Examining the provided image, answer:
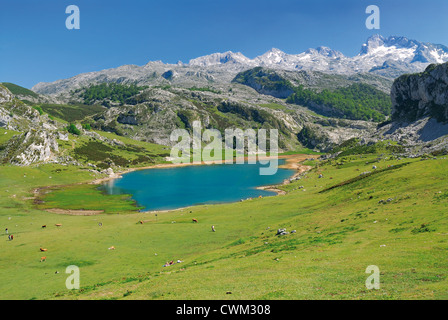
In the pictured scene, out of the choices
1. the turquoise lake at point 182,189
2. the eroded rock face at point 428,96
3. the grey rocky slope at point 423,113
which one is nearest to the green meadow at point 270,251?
the turquoise lake at point 182,189

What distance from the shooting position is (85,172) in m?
167

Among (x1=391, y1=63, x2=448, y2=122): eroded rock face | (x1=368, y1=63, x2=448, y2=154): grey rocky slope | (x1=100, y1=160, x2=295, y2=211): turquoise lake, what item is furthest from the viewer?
(x1=391, y1=63, x2=448, y2=122): eroded rock face

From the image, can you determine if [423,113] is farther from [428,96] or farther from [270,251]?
[270,251]

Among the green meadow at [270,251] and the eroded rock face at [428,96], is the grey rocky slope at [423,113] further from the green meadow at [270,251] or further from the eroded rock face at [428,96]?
the green meadow at [270,251]

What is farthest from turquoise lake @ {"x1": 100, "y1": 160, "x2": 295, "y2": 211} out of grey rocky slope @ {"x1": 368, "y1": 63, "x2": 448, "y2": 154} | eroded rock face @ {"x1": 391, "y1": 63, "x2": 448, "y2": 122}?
eroded rock face @ {"x1": 391, "y1": 63, "x2": 448, "y2": 122}

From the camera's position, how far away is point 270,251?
1277 inches

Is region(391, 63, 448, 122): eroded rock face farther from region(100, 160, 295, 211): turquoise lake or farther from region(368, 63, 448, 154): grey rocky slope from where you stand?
region(100, 160, 295, 211): turquoise lake

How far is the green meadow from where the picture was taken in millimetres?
19266

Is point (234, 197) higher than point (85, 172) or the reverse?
the reverse

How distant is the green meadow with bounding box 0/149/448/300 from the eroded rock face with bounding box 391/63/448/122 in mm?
151153

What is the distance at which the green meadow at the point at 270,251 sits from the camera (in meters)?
19.3

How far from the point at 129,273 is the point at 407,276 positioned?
29.7 metres

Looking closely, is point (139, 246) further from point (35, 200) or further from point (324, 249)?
point (35, 200)

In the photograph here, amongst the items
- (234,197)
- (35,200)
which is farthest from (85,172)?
(234,197)
